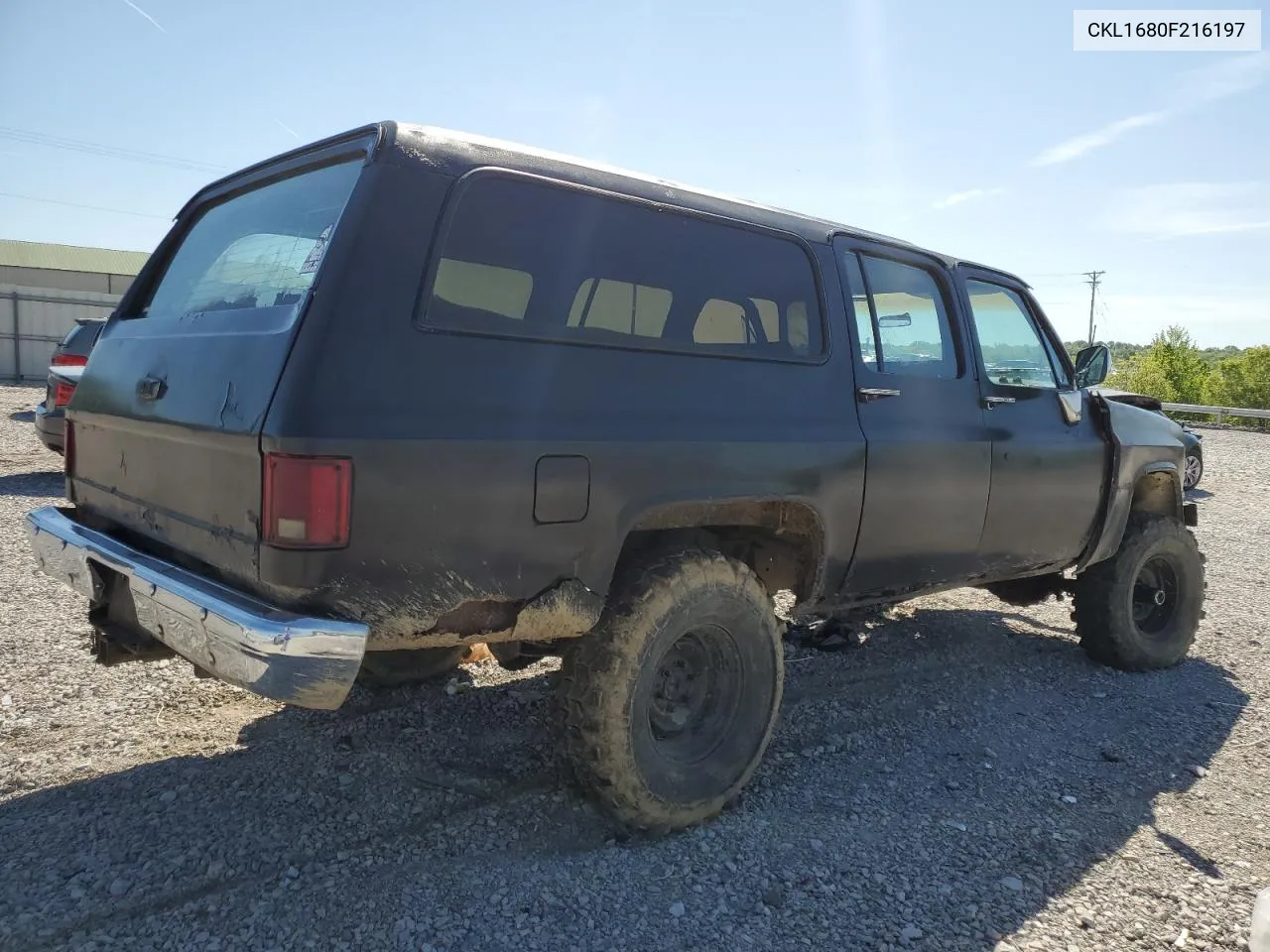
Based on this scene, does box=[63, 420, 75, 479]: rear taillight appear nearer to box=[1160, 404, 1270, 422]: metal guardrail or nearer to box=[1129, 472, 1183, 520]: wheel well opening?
box=[1129, 472, 1183, 520]: wheel well opening

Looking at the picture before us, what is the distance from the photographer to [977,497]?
3834 millimetres

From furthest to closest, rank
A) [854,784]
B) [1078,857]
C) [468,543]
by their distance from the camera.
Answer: [854,784] < [1078,857] < [468,543]

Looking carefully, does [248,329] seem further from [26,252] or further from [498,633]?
[26,252]

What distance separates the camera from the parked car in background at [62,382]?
21.5 ft

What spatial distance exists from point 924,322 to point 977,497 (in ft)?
2.65

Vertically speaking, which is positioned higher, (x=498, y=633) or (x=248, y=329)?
(x=248, y=329)

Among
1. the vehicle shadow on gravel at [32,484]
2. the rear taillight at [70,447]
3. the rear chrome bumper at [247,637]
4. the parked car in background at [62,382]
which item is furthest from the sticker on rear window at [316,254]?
the vehicle shadow on gravel at [32,484]

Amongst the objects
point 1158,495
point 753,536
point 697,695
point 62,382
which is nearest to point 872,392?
point 753,536

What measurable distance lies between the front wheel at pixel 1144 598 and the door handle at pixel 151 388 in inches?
180

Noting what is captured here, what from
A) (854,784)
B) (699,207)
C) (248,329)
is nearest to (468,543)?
(248,329)

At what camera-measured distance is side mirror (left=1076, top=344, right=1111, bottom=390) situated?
15.1 ft

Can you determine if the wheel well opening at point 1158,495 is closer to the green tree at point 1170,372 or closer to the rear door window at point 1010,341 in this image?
the rear door window at point 1010,341

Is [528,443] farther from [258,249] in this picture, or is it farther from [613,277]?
[258,249]

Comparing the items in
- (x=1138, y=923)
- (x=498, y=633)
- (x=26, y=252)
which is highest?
(x=26, y=252)
